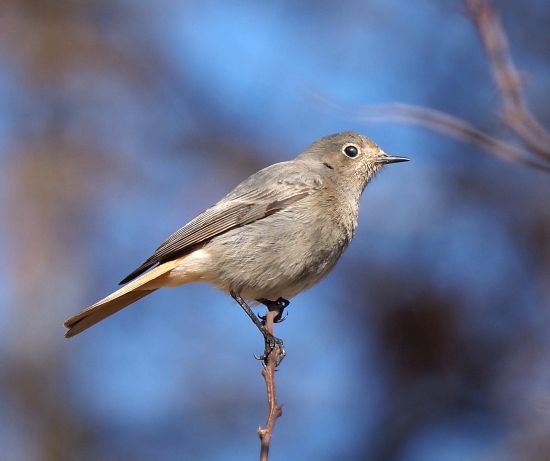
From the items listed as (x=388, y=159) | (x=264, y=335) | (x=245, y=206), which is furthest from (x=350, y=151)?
(x=264, y=335)

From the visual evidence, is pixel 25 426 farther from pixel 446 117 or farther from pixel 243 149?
pixel 446 117

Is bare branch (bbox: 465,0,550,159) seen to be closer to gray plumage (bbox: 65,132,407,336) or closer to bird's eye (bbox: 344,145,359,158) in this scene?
gray plumage (bbox: 65,132,407,336)

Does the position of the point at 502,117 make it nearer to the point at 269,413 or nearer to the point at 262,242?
the point at 269,413

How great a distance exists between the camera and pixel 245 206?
5.33 m

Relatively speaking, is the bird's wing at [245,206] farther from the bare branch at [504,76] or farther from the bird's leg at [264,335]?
the bare branch at [504,76]

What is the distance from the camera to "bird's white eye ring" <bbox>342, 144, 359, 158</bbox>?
567 cm

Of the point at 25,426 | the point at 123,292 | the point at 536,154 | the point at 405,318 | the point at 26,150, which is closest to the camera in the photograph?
the point at 536,154

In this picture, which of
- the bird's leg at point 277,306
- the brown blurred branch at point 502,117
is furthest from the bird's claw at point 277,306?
the brown blurred branch at point 502,117

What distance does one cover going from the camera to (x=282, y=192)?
17.5ft

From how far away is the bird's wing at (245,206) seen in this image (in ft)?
16.9

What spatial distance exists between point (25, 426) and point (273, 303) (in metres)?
3.98

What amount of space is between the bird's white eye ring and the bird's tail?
1313 mm

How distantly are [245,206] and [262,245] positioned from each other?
A: 345 mm

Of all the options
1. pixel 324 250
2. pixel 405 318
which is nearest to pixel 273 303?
pixel 324 250
